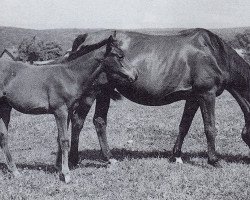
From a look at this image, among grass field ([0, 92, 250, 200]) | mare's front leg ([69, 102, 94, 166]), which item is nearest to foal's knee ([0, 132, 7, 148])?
grass field ([0, 92, 250, 200])

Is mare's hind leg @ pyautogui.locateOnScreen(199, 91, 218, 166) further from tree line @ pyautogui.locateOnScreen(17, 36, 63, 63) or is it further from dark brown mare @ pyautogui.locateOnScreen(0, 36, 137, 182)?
tree line @ pyautogui.locateOnScreen(17, 36, 63, 63)

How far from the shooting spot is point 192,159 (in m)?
9.09

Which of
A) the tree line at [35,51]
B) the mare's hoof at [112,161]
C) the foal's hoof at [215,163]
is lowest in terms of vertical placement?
the tree line at [35,51]

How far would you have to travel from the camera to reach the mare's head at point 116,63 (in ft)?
24.3

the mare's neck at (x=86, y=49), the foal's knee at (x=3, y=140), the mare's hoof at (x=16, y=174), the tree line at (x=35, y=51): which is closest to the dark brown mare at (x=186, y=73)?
the mare's neck at (x=86, y=49)

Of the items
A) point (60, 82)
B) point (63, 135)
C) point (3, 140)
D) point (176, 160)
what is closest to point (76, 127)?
point (63, 135)

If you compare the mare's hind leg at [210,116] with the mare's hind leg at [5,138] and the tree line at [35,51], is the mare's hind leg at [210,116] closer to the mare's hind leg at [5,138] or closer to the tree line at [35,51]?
the mare's hind leg at [5,138]

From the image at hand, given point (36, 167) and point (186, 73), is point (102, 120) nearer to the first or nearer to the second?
point (36, 167)

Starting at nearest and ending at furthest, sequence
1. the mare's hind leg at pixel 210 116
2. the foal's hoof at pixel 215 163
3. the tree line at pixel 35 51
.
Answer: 1. the foal's hoof at pixel 215 163
2. the mare's hind leg at pixel 210 116
3. the tree line at pixel 35 51

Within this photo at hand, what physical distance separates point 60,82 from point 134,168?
2.38m

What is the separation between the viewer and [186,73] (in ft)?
28.3

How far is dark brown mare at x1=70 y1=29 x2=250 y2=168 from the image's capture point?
27.7ft

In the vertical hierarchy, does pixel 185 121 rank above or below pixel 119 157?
above

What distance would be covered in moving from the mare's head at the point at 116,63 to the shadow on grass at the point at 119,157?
227 centimetres
